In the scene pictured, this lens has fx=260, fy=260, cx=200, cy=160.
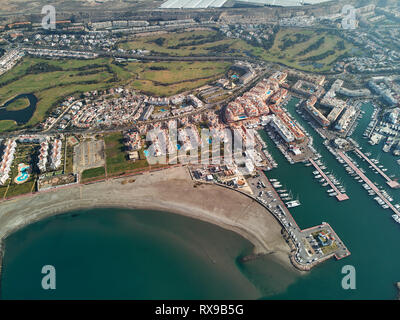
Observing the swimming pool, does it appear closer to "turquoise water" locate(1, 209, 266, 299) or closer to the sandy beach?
the sandy beach

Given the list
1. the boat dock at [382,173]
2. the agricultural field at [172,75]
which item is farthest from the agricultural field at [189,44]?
the boat dock at [382,173]

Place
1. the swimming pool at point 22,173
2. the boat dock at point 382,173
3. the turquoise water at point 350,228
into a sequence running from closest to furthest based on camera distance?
1. the turquoise water at point 350,228
2. the boat dock at point 382,173
3. the swimming pool at point 22,173

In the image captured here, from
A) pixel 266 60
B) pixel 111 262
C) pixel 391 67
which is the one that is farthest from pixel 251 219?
pixel 391 67

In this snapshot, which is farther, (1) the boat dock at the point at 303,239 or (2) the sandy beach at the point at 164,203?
(2) the sandy beach at the point at 164,203

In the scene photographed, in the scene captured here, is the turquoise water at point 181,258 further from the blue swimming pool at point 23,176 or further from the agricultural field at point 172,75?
the agricultural field at point 172,75

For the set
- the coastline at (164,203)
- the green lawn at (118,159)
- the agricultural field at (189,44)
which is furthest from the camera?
the agricultural field at (189,44)

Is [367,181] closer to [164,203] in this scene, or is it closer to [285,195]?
[285,195]
